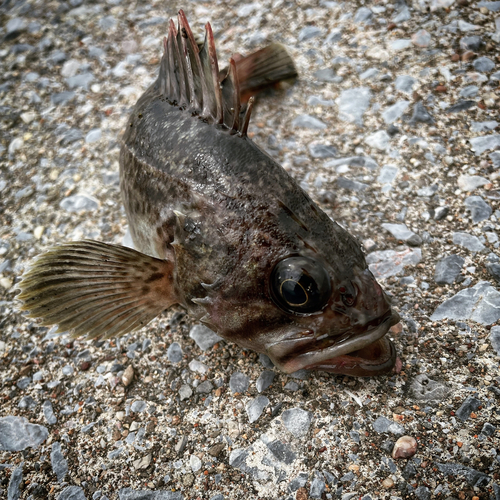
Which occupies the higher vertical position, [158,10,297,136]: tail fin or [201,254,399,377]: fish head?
[158,10,297,136]: tail fin

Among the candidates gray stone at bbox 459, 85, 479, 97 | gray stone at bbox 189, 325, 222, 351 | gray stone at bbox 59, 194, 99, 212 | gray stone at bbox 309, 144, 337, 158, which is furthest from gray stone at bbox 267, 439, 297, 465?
gray stone at bbox 459, 85, 479, 97

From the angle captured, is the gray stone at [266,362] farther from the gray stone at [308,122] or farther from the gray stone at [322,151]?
the gray stone at [308,122]

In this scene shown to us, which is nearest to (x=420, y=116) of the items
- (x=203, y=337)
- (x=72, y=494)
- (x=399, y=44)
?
(x=399, y=44)

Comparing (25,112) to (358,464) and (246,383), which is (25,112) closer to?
(246,383)

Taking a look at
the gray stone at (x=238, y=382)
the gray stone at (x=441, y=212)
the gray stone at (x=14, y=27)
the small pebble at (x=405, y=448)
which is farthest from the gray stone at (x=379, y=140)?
the gray stone at (x=14, y=27)

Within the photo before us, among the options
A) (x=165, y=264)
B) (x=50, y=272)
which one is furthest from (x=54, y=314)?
(x=165, y=264)

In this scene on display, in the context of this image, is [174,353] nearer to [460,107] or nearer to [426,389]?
[426,389]

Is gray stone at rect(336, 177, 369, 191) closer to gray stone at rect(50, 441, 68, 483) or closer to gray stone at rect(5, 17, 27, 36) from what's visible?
gray stone at rect(50, 441, 68, 483)

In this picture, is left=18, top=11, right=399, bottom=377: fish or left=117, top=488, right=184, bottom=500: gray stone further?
left=117, top=488, right=184, bottom=500: gray stone

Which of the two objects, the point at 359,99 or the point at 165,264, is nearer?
the point at 165,264
